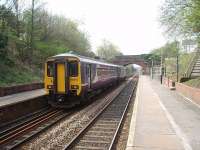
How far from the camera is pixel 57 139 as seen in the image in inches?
490

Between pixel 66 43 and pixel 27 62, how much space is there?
16.8 metres

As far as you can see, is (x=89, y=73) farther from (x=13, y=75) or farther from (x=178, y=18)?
(x=13, y=75)

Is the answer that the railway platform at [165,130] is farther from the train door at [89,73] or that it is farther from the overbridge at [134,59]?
the overbridge at [134,59]

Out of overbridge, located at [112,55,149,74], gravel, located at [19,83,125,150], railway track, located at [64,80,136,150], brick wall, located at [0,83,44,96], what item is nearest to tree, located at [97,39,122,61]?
overbridge, located at [112,55,149,74]

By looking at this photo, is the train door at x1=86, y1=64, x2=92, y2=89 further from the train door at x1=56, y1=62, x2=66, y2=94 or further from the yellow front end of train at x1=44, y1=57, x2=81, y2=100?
the train door at x1=56, y1=62, x2=66, y2=94

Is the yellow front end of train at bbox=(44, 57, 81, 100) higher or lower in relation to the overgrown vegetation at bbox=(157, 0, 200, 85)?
lower

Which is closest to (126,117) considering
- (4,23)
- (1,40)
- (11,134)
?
(11,134)

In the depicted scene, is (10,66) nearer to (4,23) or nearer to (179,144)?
(4,23)

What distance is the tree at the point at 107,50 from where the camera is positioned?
122m

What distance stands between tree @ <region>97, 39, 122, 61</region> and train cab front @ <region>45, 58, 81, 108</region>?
329ft

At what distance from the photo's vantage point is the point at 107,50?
125125mm

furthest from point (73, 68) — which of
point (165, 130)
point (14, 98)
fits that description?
point (165, 130)

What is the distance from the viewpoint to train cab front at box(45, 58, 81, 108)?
20.1m

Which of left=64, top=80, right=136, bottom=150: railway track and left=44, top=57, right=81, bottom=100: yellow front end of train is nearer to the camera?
left=64, top=80, right=136, bottom=150: railway track
